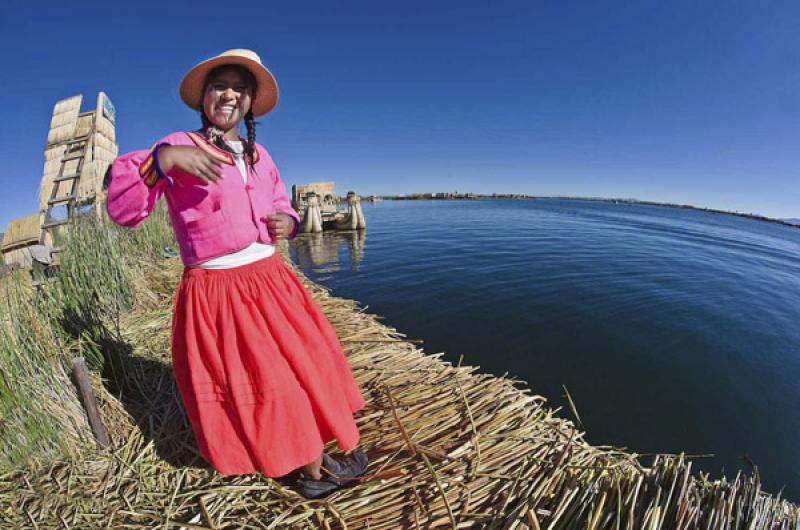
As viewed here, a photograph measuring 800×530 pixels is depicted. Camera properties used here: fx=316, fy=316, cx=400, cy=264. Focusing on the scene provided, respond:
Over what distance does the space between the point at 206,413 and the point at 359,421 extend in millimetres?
1267

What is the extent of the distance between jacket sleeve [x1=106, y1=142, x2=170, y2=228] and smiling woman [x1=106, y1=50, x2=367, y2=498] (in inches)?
3.1

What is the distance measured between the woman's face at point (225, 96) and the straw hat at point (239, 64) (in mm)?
59

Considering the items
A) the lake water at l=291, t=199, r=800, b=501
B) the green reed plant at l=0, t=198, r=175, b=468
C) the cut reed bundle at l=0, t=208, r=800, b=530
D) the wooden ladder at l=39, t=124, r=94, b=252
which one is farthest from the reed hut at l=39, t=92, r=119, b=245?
the cut reed bundle at l=0, t=208, r=800, b=530

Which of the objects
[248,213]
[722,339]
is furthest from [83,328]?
[722,339]

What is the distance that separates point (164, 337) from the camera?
3.79 metres

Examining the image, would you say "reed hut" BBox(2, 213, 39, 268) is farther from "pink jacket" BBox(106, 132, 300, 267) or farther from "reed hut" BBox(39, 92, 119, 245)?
"pink jacket" BBox(106, 132, 300, 267)

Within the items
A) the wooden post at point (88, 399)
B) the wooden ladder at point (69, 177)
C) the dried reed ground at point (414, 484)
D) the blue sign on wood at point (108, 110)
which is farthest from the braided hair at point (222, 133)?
the blue sign on wood at point (108, 110)

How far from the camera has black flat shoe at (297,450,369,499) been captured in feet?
6.50

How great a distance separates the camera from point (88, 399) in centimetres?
214

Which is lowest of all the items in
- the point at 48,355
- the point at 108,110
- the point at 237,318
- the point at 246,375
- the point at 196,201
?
the point at 48,355

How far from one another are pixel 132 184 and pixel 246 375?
3.68 ft

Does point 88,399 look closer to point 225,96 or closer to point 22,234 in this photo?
point 225,96

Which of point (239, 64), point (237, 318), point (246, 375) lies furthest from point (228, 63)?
point (246, 375)

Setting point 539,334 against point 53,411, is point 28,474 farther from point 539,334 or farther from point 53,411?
point 539,334
